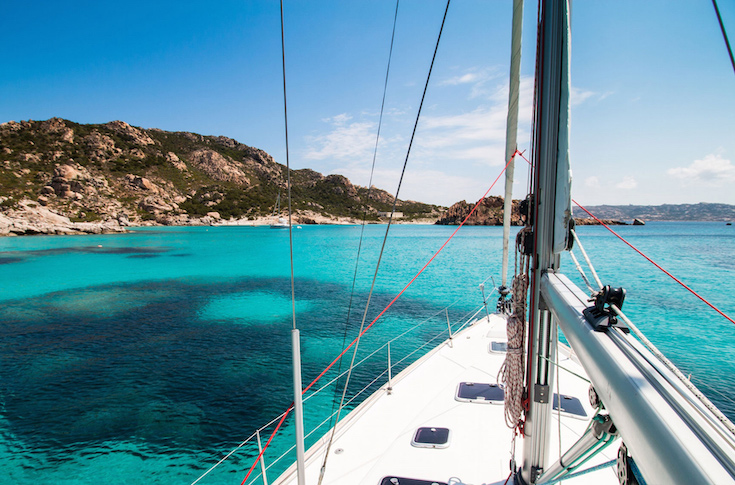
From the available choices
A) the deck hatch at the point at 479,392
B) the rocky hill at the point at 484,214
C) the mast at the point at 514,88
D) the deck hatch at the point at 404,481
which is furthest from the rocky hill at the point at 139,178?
the deck hatch at the point at 404,481

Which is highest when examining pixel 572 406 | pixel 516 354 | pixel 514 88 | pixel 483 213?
pixel 514 88

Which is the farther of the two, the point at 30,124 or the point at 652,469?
the point at 30,124

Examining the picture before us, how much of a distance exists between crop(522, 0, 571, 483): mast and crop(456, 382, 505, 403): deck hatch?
240cm

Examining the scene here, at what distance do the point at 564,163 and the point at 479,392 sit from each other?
4347mm

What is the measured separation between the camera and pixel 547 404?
9.43 ft

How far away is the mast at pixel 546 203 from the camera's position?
250 cm

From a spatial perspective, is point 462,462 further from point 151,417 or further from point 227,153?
point 227,153

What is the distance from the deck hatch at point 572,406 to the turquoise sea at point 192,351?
10.7ft

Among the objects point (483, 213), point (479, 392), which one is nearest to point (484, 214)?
point (483, 213)

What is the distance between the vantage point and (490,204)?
119 m

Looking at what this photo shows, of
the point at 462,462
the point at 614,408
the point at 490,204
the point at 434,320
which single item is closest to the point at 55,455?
the point at 462,462

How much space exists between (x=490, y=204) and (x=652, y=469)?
411ft

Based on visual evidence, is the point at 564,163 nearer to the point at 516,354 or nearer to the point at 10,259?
the point at 516,354

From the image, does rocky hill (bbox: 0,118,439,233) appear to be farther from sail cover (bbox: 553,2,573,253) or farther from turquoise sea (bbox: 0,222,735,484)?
sail cover (bbox: 553,2,573,253)
